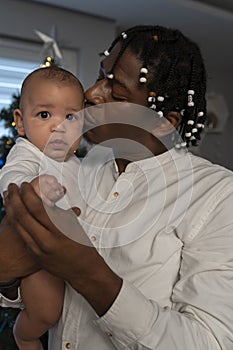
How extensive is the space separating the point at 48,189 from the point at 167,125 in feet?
1.06

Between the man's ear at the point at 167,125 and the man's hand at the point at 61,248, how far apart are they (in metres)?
0.35

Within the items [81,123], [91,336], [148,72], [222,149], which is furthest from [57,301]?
[222,149]

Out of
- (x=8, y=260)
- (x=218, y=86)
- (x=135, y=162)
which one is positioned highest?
(x=135, y=162)

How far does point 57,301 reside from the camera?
102 centimetres

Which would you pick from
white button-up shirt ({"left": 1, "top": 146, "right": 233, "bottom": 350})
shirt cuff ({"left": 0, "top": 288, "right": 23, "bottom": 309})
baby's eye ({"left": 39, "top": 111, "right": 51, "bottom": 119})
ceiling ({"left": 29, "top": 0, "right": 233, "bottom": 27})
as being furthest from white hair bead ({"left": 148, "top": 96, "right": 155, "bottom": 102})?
ceiling ({"left": 29, "top": 0, "right": 233, "bottom": 27})

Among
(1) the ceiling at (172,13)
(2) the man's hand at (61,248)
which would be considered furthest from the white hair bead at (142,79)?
(1) the ceiling at (172,13)

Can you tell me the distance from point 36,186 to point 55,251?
6.7 inches

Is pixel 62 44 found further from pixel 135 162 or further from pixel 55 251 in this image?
pixel 55 251

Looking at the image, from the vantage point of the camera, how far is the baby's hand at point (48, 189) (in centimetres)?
88

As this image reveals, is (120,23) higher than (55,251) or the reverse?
the reverse

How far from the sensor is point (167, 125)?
107 cm

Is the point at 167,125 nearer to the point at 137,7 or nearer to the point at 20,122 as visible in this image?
Result: the point at 20,122

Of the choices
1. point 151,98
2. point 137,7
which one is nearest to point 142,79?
point 151,98

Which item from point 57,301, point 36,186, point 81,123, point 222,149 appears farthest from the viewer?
point 222,149
